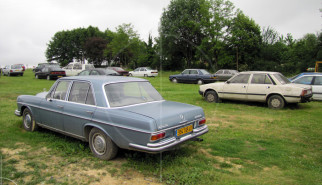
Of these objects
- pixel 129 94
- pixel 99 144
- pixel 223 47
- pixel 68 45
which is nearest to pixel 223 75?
pixel 223 47

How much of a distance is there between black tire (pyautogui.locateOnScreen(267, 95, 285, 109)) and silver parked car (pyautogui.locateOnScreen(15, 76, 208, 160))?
5818 mm

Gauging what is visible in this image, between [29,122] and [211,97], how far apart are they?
24.6 feet

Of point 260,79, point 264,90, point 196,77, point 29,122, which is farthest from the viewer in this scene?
point 196,77

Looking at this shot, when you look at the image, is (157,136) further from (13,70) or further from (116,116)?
(13,70)

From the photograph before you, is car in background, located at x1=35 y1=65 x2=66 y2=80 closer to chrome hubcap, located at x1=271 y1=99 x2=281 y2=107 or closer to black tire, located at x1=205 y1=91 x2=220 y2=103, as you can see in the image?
black tire, located at x1=205 y1=91 x2=220 y2=103

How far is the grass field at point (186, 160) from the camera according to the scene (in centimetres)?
354

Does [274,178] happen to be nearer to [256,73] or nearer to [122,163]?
[122,163]

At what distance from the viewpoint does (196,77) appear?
20484 millimetres

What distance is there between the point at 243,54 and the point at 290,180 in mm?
33858

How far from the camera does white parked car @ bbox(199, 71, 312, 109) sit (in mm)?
8812

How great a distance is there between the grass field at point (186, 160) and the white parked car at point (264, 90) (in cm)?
265

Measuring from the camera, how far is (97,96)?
4.32 metres

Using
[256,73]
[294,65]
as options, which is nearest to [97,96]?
[256,73]

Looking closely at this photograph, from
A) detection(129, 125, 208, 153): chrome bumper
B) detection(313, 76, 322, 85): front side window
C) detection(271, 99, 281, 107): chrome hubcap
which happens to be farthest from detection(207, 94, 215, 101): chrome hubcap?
detection(129, 125, 208, 153): chrome bumper
